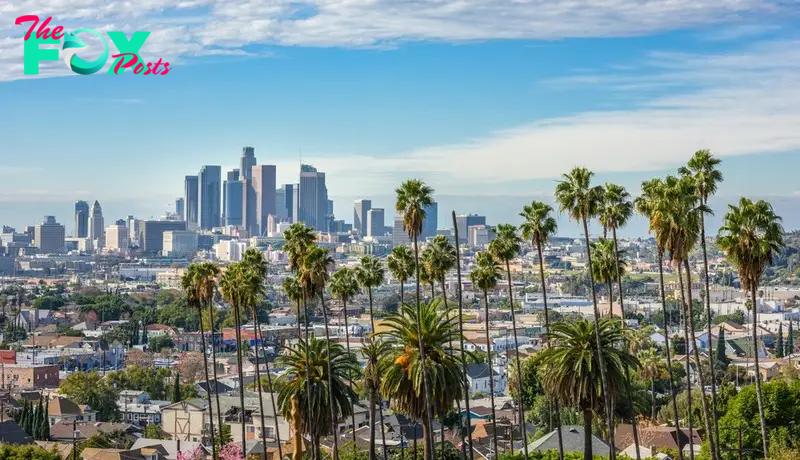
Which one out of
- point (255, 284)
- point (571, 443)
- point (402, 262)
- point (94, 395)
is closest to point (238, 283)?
point (255, 284)

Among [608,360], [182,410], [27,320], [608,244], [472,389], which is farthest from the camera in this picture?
[27,320]

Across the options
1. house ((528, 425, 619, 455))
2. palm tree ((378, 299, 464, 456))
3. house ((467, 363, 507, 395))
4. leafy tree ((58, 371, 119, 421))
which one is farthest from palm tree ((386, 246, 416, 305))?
house ((467, 363, 507, 395))

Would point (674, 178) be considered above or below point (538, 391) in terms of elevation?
above

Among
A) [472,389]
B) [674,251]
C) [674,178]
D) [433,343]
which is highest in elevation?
Result: [674,178]

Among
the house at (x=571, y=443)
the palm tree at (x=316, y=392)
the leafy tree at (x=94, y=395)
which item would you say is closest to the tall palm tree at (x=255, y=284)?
the palm tree at (x=316, y=392)

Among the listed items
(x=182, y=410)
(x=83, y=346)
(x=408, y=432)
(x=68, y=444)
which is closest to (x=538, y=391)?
(x=408, y=432)

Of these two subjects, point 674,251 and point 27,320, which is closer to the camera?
point 674,251

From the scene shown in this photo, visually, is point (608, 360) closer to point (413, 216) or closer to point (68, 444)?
point (413, 216)
